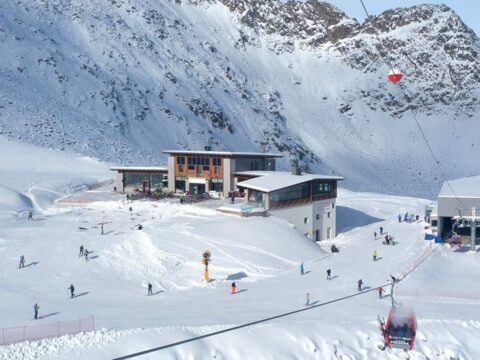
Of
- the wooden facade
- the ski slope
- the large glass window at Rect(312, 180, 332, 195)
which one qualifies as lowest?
the ski slope

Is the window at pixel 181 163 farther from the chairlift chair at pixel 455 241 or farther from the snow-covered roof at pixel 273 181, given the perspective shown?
the chairlift chair at pixel 455 241

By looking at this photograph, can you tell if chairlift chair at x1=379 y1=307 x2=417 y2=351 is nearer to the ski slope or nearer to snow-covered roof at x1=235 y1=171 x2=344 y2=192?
the ski slope

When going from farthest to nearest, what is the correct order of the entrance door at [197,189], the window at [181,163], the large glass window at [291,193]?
the window at [181,163] → the entrance door at [197,189] → the large glass window at [291,193]

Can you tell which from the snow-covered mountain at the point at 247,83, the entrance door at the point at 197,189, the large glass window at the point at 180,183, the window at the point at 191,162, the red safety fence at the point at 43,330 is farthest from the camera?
the snow-covered mountain at the point at 247,83

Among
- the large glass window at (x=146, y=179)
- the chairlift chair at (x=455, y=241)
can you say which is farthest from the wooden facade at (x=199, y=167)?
the chairlift chair at (x=455, y=241)

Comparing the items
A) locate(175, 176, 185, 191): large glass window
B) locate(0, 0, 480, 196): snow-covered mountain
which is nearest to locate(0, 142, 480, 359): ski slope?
locate(175, 176, 185, 191): large glass window

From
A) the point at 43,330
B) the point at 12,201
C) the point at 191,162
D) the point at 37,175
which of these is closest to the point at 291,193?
the point at 191,162

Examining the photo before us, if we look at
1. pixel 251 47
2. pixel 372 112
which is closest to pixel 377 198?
pixel 372 112
